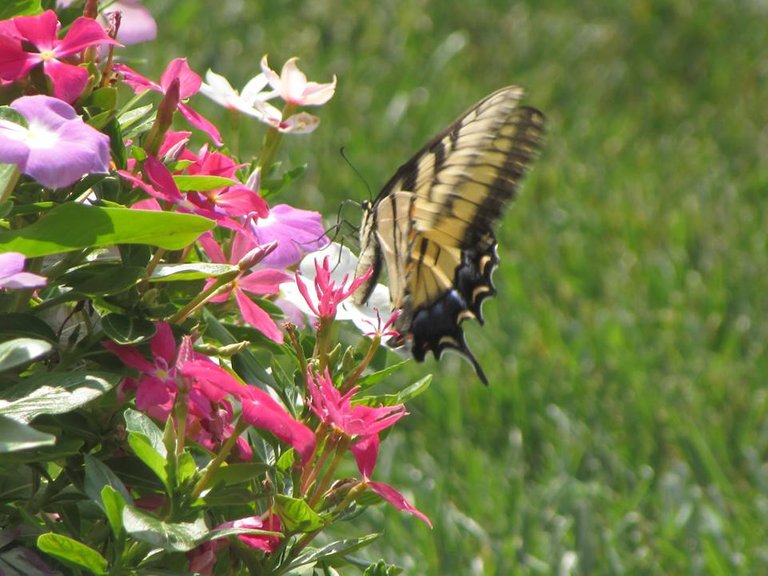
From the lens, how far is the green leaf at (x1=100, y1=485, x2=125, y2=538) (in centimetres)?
88

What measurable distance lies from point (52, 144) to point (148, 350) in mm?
209

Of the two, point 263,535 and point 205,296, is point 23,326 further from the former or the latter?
point 263,535

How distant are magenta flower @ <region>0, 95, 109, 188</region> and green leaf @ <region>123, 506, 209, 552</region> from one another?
9.9 inches

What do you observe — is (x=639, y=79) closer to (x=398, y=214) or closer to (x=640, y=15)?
(x=640, y=15)

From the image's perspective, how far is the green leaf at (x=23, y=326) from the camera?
97 cm

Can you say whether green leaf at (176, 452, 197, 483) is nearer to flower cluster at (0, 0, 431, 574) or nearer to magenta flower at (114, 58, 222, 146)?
flower cluster at (0, 0, 431, 574)

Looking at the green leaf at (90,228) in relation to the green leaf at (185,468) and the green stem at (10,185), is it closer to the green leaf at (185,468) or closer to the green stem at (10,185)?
the green stem at (10,185)

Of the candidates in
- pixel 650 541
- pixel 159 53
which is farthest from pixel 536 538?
pixel 159 53

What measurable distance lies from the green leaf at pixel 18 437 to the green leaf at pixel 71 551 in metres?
0.10

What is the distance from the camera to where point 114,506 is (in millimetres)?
892

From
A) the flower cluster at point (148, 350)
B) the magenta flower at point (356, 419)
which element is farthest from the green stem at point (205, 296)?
the magenta flower at point (356, 419)

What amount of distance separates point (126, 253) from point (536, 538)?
169cm

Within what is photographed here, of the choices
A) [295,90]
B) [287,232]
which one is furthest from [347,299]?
[295,90]

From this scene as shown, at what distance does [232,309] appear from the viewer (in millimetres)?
1140
